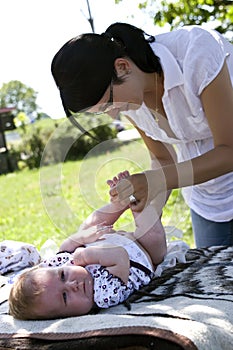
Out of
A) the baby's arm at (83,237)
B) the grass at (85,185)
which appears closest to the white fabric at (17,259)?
the grass at (85,185)

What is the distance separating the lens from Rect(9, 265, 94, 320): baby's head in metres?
2.10

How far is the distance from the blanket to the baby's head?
45 millimetres

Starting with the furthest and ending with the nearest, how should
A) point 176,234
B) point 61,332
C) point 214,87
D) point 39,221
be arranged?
point 39,221 < point 176,234 < point 214,87 < point 61,332

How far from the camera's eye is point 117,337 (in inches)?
66.6

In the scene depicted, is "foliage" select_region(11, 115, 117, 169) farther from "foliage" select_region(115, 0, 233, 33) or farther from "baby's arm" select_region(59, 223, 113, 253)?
"foliage" select_region(115, 0, 233, 33)

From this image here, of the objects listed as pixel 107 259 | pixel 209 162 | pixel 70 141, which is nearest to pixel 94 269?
pixel 107 259

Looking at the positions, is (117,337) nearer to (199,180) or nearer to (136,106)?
(199,180)

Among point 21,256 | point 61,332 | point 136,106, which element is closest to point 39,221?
point 21,256

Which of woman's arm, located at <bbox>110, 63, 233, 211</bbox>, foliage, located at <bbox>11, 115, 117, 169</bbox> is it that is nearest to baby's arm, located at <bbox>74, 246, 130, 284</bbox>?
woman's arm, located at <bbox>110, 63, 233, 211</bbox>

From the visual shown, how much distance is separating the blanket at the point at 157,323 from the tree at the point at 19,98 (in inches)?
306

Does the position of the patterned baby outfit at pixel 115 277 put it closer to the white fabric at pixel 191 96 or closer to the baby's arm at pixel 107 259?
the baby's arm at pixel 107 259

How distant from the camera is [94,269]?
2.30m

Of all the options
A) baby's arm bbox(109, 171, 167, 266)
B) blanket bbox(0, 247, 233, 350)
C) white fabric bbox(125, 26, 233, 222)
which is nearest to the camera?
blanket bbox(0, 247, 233, 350)

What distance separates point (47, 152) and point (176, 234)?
68cm
